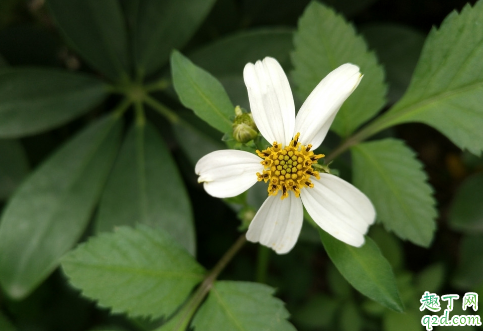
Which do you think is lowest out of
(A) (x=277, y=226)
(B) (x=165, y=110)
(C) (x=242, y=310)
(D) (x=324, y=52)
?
(C) (x=242, y=310)

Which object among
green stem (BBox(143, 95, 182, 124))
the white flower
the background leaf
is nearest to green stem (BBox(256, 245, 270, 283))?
the white flower

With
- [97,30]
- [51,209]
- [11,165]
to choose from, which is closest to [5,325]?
[51,209]

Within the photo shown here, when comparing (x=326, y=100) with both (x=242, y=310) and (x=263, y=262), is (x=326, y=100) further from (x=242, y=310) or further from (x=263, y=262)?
(x=263, y=262)

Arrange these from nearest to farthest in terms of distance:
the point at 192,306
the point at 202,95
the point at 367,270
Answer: the point at 367,270
the point at 202,95
the point at 192,306

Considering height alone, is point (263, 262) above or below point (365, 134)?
below

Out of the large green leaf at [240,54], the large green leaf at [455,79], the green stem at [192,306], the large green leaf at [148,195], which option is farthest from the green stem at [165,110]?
the large green leaf at [455,79]

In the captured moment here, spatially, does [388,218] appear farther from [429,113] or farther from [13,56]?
[13,56]

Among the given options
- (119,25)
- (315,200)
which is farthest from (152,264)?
(119,25)

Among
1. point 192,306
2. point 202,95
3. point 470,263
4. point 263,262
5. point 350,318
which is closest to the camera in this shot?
point 202,95
